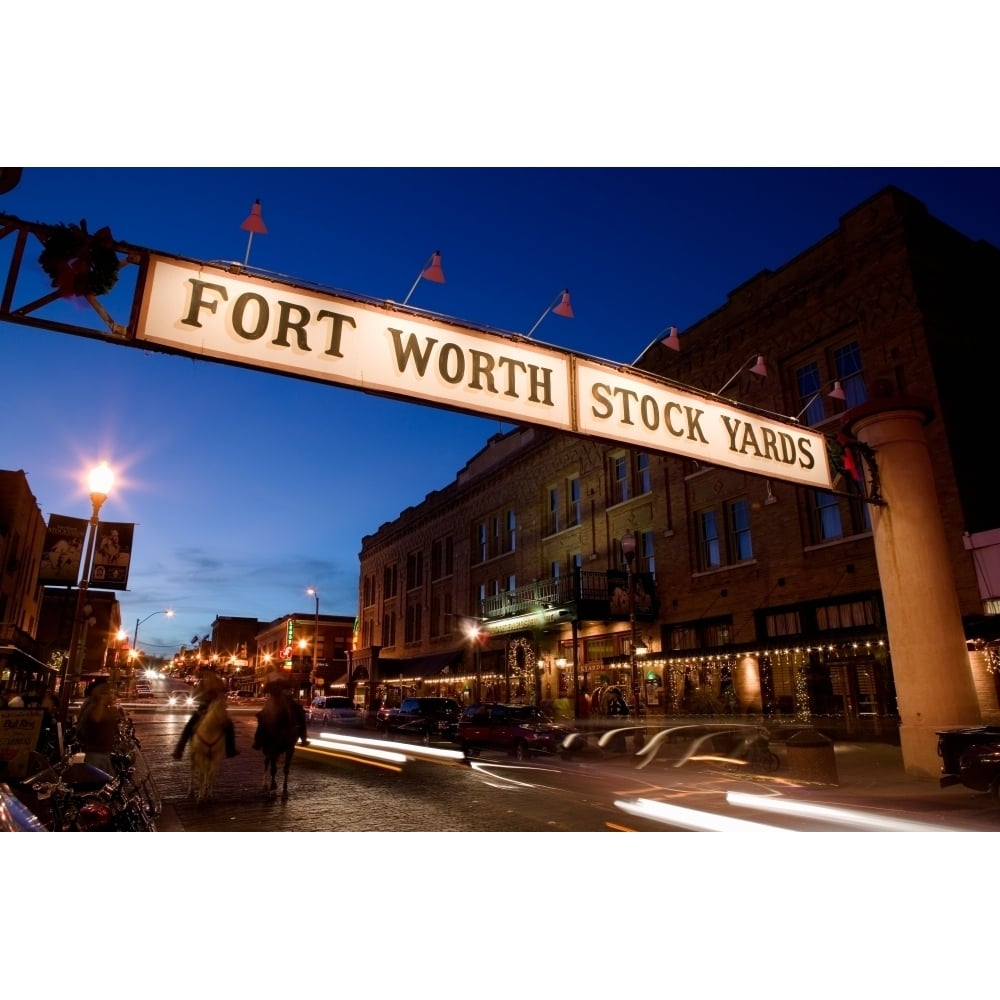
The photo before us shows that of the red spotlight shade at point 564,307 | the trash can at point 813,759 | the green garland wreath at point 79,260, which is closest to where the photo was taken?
the green garland wreath at point 79,260

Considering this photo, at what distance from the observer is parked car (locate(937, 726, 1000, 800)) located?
9492 millimetres

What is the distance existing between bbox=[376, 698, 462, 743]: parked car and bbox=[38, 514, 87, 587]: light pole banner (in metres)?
12.7

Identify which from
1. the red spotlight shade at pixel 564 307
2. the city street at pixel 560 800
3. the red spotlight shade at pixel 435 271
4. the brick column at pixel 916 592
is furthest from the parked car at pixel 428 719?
the red spotlight shade at pixel 435 271

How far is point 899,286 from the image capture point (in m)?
17.6

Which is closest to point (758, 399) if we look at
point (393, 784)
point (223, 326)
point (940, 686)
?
point (940, 686)

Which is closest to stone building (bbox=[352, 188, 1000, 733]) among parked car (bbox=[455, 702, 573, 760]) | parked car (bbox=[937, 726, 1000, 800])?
parked car (bbox=[455, 702, 573, 760])

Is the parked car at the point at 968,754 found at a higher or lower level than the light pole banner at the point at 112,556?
lower

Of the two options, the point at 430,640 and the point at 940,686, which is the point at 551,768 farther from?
the point at 430,640

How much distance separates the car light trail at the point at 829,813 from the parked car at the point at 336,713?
24943mm

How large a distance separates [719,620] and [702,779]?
909 centimetres

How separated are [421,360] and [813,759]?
33.5 feet

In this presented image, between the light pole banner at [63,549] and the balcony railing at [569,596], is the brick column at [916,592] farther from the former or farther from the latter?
the light pole banner at [63,549]

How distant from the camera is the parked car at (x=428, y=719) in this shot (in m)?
25.5

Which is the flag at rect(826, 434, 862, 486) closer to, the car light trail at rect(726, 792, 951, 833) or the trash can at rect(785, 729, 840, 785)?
the trash can at rect(785, 729, 840, 785)
